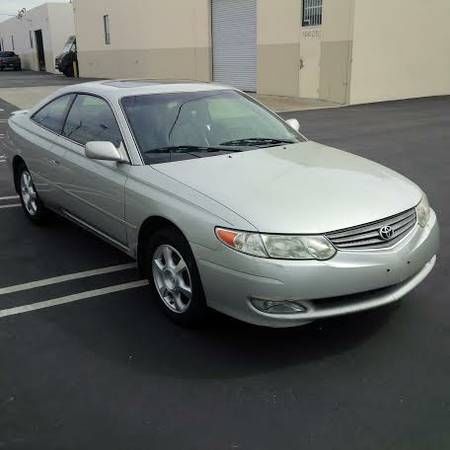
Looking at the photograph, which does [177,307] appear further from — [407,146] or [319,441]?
[407,146]

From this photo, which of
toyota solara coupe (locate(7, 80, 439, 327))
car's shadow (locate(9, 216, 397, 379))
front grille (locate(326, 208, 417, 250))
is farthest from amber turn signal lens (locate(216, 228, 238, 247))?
car's shadow (locate(9, 216, 397, 379))

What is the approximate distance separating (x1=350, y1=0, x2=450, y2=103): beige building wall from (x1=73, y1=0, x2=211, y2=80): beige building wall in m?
8.24

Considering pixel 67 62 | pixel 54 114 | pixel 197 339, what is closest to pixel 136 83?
pixel 54 114

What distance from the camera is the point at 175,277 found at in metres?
3.66

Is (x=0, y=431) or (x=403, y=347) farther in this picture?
(x=403, y=347)

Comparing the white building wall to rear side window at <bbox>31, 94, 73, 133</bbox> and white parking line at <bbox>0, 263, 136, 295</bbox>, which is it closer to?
rear side window at <bbox>31, 94, 73, 133</bbox>

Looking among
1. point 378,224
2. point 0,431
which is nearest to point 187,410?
point 0,431

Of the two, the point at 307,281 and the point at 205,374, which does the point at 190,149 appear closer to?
the point at 307,281

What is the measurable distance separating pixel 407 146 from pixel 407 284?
7559 mm

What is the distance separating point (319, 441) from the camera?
2.65m

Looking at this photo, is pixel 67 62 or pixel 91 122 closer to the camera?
pixel 91 122

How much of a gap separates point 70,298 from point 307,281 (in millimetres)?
1966

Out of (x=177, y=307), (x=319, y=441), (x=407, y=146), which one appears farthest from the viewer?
(x=407, y=146)

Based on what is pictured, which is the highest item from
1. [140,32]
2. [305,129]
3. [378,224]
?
[140,32]
